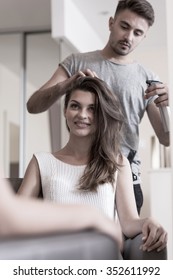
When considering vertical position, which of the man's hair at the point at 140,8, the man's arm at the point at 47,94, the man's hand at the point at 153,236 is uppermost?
the man's hair at the point at 140,8

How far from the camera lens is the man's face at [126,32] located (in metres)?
1.05

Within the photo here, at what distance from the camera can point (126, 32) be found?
41.8 inches

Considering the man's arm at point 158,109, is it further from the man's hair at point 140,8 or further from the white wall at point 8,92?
the white wall at point 8,92

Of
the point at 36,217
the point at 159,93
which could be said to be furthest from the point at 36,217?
the point at 159,93

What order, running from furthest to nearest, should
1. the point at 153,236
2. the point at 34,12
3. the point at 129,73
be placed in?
the point at 34,12 < the point at 129,73 < the point at 153,236

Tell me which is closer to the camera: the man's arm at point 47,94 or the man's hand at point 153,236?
the man's hand at point 153,236

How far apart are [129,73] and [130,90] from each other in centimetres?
4

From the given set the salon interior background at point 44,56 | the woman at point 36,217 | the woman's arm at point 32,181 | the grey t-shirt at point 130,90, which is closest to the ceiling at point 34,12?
the salon interior background at point 44,56

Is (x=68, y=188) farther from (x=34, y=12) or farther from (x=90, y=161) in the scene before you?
(x=34, y=12)

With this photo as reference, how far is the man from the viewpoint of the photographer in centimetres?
103

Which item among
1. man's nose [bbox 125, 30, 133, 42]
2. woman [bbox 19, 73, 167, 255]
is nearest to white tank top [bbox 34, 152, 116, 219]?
woman [bbox 19, 73, 167, 255]

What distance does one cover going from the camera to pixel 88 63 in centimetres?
107
